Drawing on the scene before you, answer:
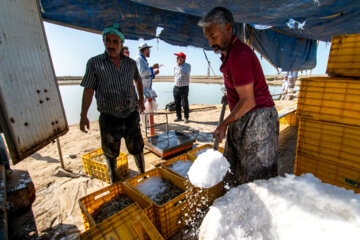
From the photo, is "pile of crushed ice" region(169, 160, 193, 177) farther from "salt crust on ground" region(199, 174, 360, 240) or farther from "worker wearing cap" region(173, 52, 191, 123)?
"worker wearing cap" region(173, 52, 191, 123)

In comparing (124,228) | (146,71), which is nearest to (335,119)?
(124,228)

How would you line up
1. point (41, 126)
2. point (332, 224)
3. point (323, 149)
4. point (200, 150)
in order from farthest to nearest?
point (200, 150) < point (323, 149) < point (41, 126) < point (332, 224)

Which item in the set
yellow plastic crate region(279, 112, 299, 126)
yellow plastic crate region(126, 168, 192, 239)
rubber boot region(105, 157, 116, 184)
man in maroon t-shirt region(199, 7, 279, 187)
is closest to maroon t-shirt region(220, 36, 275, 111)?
man in maroon t-shirt region(199, 7, 279, 187)

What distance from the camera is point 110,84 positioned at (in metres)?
2.32

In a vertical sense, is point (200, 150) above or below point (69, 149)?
above

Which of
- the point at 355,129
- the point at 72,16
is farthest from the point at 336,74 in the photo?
the point at 72,16

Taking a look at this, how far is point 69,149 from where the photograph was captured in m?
4.45

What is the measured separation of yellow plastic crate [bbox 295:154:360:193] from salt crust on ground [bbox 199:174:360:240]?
143 cm

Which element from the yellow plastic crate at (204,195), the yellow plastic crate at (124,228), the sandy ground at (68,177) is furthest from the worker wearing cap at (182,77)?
the yellow plastic crate at (124,228)

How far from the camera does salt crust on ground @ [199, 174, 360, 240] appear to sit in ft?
2.93

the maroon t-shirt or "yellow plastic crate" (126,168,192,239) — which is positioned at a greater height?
the maroon t-shirt

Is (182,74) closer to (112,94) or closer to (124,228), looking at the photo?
(112,94)

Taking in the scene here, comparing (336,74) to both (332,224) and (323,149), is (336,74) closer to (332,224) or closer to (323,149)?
(323,149)

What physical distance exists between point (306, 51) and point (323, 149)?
6.68 meters
